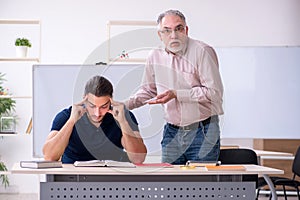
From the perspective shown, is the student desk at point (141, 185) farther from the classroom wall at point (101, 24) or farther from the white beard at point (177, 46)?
the classroom wall at point (101, 24)

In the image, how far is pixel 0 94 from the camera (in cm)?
621

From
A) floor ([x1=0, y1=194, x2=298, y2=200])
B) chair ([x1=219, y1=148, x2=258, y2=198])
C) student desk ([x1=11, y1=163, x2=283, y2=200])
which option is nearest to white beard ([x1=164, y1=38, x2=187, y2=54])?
student desk ([x1=11, y1=163, x2=283, y2=200])

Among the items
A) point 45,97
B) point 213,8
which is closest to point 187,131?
point 45,97

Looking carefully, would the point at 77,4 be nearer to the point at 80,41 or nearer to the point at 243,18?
the point at 80,41

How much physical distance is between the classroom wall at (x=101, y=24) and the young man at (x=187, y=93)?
3.85 m

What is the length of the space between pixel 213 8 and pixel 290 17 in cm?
93

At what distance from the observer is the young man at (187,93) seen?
289 cm

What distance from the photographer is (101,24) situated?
22.3 ft

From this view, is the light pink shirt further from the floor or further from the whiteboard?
the floor

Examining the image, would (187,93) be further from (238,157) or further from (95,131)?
(238,157)

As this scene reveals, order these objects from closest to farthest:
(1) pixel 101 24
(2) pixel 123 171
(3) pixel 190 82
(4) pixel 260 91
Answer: (2) pixel 123 171 < (3) pixel 190 82 < (4) pixel 260 91 < (1) pixel 101 24

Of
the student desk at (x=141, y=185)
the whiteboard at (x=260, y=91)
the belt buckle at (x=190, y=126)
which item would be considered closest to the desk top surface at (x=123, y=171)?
the student desk at (x=141, y=185)

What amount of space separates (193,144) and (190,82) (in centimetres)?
32

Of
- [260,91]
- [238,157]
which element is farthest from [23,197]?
[238,157]
